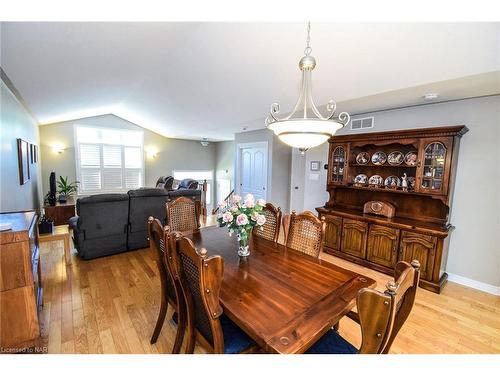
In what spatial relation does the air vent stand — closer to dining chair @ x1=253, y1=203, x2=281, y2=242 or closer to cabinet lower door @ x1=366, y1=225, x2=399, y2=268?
cabinet lower door @ x1=366, y1=225, x2=399, y2=268

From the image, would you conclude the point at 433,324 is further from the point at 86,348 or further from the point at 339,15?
the point at 86,348

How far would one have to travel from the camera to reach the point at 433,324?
6.90 ft

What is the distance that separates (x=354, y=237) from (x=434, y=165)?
136 centimetres

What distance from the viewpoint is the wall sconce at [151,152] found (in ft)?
23.8

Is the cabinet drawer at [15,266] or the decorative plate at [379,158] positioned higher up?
the decorative plate at [379,158]

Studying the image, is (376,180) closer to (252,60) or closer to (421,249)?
(421,249)

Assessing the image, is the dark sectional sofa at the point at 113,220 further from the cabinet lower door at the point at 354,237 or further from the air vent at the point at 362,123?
the air vent at the point at 362,123

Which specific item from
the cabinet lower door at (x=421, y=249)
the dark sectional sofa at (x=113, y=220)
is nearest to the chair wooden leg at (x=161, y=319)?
the dark sectional sofa at (x=113, y=220)

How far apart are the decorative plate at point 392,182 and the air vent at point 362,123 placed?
86cm

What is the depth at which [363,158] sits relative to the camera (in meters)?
3.47

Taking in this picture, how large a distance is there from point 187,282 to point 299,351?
27.6 inches

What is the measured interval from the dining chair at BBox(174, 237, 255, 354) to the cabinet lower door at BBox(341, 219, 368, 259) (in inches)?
99.1

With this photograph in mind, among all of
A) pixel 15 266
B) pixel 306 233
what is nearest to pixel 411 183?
pixel 306 233

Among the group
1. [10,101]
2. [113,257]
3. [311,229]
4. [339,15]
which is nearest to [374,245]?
[311,229]
